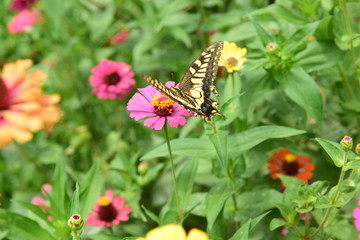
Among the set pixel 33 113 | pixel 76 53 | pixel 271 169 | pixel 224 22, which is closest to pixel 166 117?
pixel 33 113

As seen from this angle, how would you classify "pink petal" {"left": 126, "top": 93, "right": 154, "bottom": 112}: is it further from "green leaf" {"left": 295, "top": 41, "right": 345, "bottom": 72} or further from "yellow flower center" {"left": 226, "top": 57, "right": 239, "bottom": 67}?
"green leaf" {"left": 295, "top": 41, "right": 345, "bottom": 72}

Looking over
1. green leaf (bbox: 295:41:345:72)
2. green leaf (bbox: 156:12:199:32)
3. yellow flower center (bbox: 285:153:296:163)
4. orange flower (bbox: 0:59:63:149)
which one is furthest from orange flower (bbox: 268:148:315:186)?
orange flower (bbox: 0:59:63:149)

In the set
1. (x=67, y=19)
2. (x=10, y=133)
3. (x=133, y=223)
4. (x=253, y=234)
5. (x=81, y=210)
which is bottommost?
(x=253, y=234)

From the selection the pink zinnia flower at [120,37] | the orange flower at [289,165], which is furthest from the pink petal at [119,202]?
the pink zinnia flower at [120,37]

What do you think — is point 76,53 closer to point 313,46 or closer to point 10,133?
point 313,46

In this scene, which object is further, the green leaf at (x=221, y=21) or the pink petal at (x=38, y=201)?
the green leaf at (x=221, y=21)

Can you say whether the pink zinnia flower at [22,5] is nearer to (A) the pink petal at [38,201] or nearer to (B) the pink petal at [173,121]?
(A) the pink petal at [38,201]
